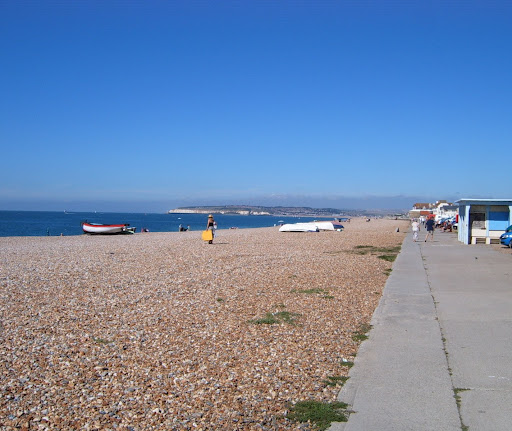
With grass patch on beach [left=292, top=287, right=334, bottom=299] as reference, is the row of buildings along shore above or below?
above

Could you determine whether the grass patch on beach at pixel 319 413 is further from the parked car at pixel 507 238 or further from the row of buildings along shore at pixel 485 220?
the row of buildings along shore at pixel 485 220

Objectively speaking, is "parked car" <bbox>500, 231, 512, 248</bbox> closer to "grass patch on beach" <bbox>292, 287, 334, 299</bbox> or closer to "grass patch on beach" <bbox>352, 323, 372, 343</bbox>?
"grass patch on beach" <bbox>292, 287, 334, 299</bbox>

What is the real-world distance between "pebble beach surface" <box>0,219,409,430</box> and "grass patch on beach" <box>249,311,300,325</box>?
2cm

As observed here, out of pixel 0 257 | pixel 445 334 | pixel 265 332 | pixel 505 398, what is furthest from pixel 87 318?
pixel 0 257

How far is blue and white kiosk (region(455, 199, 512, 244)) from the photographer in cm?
2538

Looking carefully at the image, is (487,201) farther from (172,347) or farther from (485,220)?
(172,347)

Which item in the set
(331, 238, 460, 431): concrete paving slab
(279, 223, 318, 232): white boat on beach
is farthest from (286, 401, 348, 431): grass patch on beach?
(279, 223, 318, 232): white boat on beach

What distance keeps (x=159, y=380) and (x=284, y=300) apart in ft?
16.5

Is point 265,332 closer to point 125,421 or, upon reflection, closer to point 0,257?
point 125,421

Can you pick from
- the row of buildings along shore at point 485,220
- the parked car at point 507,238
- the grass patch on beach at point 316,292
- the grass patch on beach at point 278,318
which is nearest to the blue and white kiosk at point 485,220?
the row of buildings along shore at point 485,220

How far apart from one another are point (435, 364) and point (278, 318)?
3032mm

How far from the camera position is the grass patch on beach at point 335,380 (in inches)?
208

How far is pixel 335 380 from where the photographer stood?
539 cm

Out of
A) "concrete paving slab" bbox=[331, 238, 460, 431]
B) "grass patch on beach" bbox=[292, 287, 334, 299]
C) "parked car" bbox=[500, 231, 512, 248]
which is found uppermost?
"parked car" bbox=[500, 231, 512, 248]
